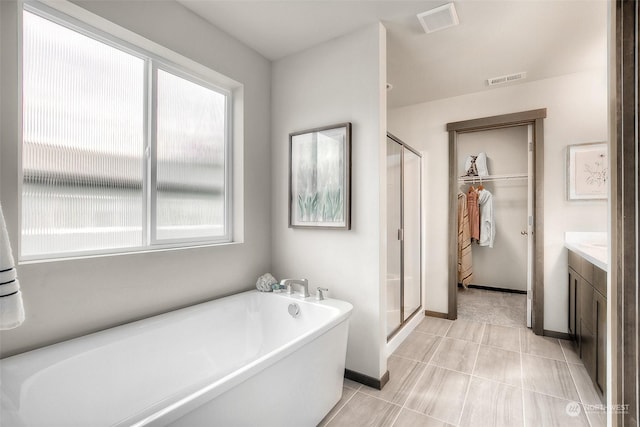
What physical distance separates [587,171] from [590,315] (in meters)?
1.46

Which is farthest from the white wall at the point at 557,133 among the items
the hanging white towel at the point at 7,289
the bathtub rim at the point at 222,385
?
the hanging white towel at the point at 7,289

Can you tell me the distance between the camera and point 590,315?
202 cm

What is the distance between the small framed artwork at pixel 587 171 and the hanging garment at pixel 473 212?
1.67 metres

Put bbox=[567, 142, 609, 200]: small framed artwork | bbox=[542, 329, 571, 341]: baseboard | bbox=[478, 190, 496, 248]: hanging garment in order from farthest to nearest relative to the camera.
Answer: bbox=[478, 190, 496, 248]: hanging garment, bbox=[542, 329, 571, 341]: baseboard, bbox=[567, 142, 609, 200]: small framed artwork

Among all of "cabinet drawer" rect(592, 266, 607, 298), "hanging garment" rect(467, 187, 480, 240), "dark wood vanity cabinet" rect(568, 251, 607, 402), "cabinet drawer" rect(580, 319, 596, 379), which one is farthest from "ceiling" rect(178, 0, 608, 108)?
"cabinet drawer" rect(580, 319, 596, 379)

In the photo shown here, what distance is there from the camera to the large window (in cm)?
150

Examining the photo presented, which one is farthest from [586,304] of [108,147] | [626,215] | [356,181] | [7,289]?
[108,147]

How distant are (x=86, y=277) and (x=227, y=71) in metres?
1.70

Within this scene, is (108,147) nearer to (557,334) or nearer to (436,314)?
(436,314)

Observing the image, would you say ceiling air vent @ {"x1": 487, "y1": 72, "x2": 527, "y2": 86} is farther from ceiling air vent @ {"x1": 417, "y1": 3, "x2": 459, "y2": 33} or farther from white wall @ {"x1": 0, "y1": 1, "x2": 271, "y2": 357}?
white wall @ {"x1": 0, "y1": 1, "x2": 271, "y2": 357}

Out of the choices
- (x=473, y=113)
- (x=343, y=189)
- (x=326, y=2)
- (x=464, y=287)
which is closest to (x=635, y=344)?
(x=343, y=189)

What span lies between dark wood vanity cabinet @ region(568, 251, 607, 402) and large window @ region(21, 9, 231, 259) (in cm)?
263

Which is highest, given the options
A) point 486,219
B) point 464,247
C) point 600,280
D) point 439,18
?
point 439,18

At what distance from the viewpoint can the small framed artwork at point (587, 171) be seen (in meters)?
2.72
